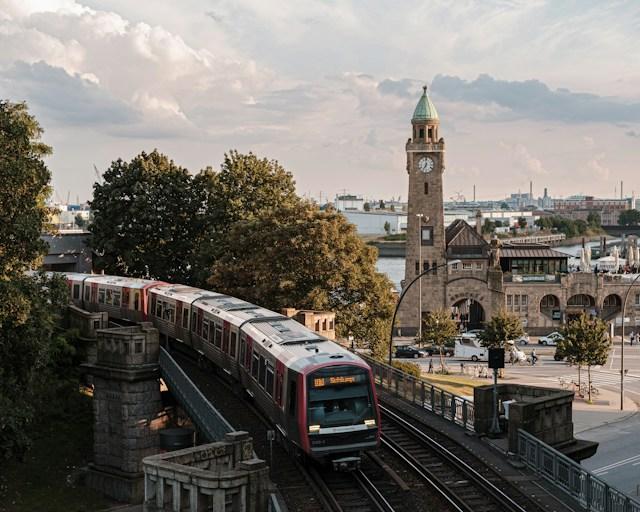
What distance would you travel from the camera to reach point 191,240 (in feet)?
204

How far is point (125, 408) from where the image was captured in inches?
1302

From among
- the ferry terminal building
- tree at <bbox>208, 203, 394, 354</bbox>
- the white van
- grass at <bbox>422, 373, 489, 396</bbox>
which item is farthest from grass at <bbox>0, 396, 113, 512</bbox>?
the ferry terminal building

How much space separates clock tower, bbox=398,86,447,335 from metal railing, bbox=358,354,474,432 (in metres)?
50.1

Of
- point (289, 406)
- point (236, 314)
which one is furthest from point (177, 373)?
point (289, 406)

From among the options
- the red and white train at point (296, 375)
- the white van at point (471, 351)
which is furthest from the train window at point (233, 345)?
the white van at point (471, 351)

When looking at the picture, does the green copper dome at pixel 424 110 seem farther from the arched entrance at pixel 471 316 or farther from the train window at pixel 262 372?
the train window at pixel 262 372

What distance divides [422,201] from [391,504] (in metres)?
66.7

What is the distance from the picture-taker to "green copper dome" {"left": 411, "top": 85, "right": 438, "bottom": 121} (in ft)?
277

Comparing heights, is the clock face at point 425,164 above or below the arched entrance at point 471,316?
above

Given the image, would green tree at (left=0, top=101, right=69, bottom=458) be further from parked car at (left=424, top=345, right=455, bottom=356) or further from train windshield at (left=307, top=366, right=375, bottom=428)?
parked car at (left=424, top=345, right=455, bottom=356)

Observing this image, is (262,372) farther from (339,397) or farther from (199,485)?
(199,485)

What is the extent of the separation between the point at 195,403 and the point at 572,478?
1193 centimetres

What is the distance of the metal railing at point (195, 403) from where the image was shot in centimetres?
2288

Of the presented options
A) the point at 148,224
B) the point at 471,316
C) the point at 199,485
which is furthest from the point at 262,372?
the point at 471,316
